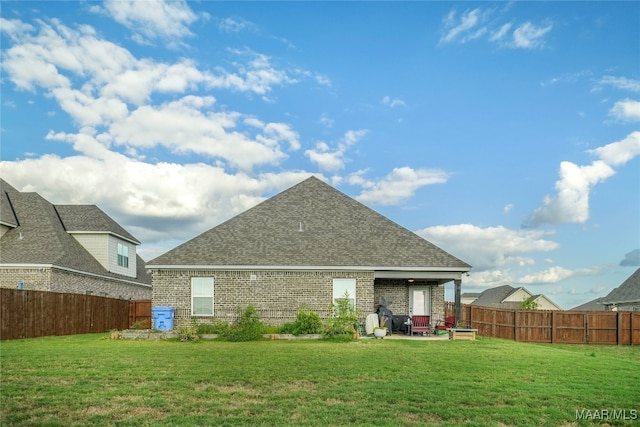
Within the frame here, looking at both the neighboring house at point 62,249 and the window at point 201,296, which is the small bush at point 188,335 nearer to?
the window at point 201,296

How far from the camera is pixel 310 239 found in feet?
85.5

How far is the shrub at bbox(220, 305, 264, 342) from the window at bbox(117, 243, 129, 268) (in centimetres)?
1902

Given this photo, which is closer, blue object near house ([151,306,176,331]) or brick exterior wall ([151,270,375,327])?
blue object near house ([151,306,176,331])

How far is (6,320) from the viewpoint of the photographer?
22.3 m

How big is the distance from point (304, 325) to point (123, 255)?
72.4 feet

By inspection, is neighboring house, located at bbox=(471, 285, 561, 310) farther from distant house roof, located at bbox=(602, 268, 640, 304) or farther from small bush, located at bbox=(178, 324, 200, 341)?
small bush, located at bbox=(178, 324, 200, 341)

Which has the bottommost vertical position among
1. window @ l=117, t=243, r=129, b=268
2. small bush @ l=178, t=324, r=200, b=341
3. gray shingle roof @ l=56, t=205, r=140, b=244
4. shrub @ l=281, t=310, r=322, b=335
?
small bush @ l=178, t=324, r=200, b=341

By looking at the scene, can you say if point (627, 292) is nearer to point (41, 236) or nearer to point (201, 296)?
point (201, 296)

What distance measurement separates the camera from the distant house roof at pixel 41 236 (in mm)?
30609

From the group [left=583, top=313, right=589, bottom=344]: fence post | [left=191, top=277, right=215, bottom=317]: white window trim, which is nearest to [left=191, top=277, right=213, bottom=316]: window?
[left=191, top=277, right=215, bottom=317]: white window trim

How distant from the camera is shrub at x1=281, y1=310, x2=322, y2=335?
872 inches

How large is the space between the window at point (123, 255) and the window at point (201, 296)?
54.7 ft

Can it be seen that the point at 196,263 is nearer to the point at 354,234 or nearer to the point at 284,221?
the point at 284,221

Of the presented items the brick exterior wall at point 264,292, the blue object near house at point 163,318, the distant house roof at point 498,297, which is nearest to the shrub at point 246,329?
the brick exterior wall at point 264,292
